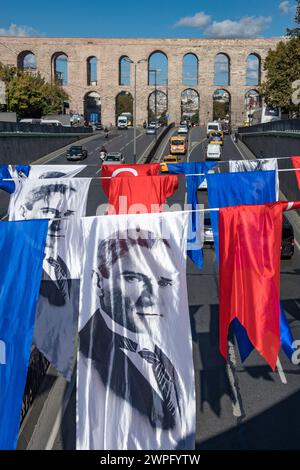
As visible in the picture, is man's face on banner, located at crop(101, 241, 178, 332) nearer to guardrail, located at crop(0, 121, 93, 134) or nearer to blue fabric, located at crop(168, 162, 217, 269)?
blue fabric, located at crop(168, 162, 217, 269)

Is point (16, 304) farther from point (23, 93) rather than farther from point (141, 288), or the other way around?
point (23, 93)

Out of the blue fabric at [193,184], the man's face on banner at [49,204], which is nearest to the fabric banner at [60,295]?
the blue fabric at [193,184]

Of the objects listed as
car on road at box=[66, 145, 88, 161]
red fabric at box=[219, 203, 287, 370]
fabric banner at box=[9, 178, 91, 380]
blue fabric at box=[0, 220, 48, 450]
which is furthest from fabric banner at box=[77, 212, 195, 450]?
car on road at box=[66, 145, 88, 161]

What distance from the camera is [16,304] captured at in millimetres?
7004

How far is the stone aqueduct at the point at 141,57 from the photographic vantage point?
113 meters

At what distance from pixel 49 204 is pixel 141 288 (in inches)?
320

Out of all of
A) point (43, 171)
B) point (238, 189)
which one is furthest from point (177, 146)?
point (238, 189)

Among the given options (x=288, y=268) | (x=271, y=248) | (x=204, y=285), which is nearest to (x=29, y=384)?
(x=271, y=248)

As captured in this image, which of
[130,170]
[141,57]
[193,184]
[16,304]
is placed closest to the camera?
[16,304]

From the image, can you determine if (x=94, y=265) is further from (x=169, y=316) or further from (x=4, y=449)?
(x=4, y=449)

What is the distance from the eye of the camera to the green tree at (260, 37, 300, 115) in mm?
46781

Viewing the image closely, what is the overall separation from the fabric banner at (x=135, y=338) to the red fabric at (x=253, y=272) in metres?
0.94

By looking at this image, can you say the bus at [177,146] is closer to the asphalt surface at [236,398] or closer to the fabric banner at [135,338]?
the asphalt surface at [236,398]

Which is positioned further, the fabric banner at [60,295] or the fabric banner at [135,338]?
the fabric banner at [60,295]
